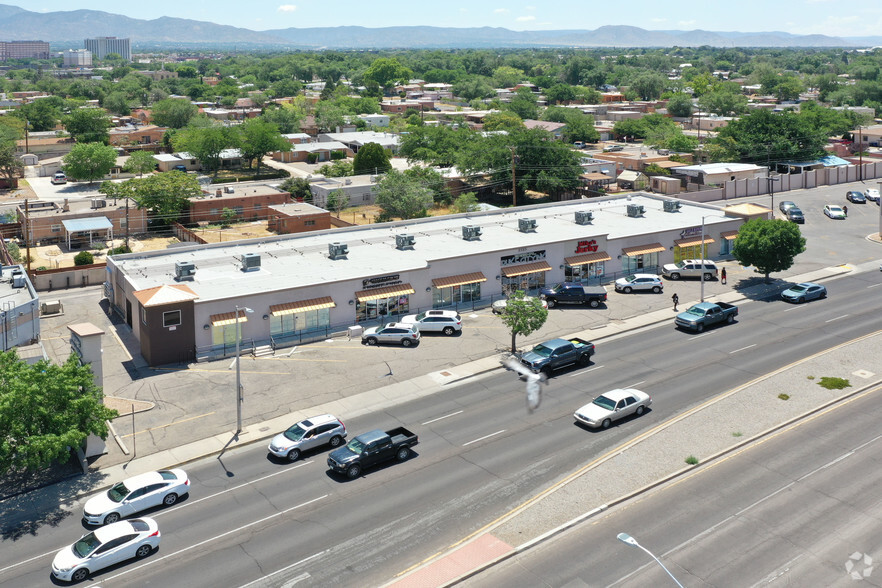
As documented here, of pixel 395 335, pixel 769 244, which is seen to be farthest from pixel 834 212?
pixel 395 335

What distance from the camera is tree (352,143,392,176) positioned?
357 feet

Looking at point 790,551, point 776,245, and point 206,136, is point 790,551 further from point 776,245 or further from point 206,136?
point 206,136

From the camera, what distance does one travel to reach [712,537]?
2811 cm

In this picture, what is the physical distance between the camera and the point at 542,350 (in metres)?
45.1

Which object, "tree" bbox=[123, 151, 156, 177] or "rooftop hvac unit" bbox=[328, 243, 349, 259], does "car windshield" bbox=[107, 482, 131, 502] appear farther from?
"tree" bbox=[123, 151, 156, 177]

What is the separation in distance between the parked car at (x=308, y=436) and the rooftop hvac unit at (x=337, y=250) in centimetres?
2192

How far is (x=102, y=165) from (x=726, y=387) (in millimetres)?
93165

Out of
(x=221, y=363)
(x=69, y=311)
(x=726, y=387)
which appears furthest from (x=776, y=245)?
(x=69, y=311)

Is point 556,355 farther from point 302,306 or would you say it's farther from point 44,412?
point 44,412

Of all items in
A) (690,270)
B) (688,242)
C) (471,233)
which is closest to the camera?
(471,233)

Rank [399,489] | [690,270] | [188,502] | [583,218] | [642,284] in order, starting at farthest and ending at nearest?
[583,218] → [690,270] → [642,284] → [399,489] → [188,502]

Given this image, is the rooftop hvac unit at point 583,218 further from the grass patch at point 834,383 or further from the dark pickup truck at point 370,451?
the dark pickup truck at point 370,451

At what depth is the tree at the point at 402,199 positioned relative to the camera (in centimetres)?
8306

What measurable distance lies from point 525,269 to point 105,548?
3804 cm
